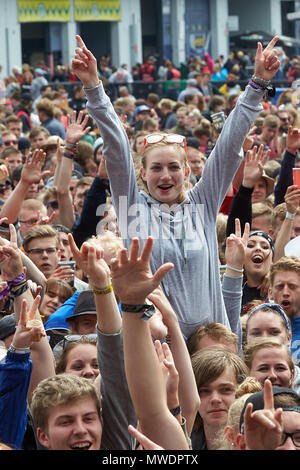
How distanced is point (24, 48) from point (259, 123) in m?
26.6

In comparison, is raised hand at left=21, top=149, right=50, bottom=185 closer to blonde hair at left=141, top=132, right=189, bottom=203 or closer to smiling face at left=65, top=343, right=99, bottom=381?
blonde hair at left=141, top=132, right=189, bottom=203

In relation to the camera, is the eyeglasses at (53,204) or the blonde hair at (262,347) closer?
the blonde hair at (262,347)

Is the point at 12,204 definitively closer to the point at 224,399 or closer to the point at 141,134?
the point at 224,399

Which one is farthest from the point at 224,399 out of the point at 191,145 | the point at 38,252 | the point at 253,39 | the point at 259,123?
the point at 253,39

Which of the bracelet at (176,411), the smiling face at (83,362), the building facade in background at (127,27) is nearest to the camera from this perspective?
the bracelet at (176,411)

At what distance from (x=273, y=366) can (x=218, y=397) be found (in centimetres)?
38

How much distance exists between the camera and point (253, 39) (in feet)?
121

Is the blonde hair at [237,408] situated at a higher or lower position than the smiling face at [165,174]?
lower

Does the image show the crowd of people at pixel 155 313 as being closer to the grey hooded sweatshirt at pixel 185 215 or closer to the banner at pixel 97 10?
the grey hooded sweatshirt at pixel 185 215

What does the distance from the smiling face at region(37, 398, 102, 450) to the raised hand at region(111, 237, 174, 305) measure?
58cm

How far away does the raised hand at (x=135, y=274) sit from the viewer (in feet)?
9.63

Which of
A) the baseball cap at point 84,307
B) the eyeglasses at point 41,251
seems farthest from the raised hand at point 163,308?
the eyeglasses at point 41,251

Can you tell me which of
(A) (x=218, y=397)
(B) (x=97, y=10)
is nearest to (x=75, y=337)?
(A) (x=218, y=397)

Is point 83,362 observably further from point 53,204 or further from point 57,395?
point 53,204
